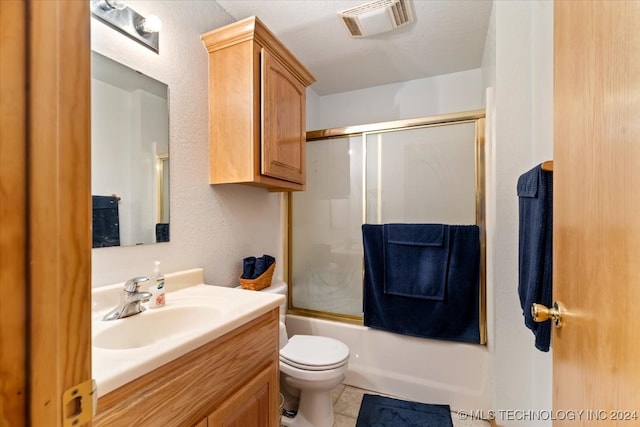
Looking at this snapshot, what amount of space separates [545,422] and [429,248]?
962 mm

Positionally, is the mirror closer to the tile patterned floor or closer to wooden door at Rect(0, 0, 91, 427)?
wooden door at Rect(0, 0, 91, 427)

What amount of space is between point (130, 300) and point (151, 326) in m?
0.12

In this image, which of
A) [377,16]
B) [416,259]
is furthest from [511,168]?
[377,16]

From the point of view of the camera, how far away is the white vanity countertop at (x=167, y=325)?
644 mm

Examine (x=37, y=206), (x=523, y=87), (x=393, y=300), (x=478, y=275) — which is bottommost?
(x=393, y=300)

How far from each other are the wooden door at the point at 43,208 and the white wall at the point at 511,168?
165 cm

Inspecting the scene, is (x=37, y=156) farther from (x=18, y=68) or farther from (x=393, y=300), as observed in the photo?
(x=393, y=300)

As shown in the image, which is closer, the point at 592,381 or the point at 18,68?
the point at 18,68

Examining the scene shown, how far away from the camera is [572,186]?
643 millimetres

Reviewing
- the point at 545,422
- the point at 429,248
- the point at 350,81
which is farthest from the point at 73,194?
the point at 350,81

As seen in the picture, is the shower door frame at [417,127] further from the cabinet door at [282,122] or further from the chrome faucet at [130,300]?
the chrome faucet at [130,300]

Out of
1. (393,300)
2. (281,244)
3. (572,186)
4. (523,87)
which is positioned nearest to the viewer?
(572,186)

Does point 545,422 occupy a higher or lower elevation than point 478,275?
lower

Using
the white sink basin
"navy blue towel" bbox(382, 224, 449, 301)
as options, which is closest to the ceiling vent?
"navy blue towel" bbox(382, 224, 449, 301)
